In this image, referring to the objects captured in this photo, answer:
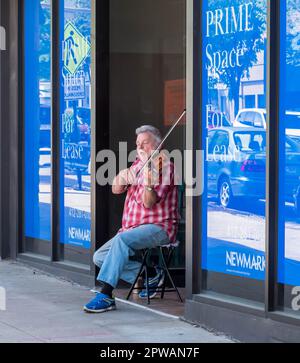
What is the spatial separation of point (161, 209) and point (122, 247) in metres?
0.51

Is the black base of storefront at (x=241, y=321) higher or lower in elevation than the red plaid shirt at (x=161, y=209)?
lower

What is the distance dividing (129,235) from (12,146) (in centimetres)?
324

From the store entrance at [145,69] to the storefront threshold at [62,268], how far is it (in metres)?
0.51

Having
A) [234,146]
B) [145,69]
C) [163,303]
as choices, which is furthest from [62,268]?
[234,146]

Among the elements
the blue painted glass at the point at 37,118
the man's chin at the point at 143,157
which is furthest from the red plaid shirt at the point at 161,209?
the blue painted glass at the point at 37,118

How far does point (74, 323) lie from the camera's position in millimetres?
7020

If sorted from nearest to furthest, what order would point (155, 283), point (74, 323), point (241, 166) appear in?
point (241, 166)
point (74, 323)
point (155, 283)

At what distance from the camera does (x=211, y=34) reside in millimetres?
6938

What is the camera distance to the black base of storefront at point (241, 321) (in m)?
6.00

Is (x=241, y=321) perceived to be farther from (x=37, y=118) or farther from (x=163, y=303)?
(x=37, y=118)

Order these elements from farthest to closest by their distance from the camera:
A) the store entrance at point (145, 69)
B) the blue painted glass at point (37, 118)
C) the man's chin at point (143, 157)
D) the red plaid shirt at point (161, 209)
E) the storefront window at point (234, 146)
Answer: the blue painted glass at point (37, 118) → the store entrance at point (145, 69) → the man's chin at point (143, 157) → the red plaid shirt at point (161, 209) → the storefront window at point (234, 146)

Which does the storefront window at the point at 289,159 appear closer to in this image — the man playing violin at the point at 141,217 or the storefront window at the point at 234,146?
the storefront window at the point at 234,146

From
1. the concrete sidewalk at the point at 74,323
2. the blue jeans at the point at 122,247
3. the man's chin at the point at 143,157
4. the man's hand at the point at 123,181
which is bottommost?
the concrete sidewalk at the point at 74,323

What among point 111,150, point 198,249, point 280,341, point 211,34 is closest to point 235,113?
point 211,34
